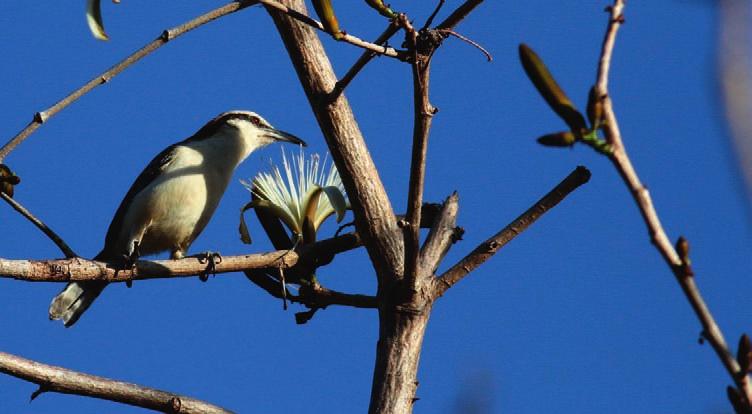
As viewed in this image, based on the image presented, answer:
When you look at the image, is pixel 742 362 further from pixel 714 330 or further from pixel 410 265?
pixel 410 265

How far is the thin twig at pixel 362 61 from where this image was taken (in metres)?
2.56

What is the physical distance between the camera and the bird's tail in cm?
533

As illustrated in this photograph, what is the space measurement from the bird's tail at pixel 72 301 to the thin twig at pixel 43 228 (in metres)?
1.97

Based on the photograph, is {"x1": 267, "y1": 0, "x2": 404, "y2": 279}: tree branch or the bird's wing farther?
the bird's wing

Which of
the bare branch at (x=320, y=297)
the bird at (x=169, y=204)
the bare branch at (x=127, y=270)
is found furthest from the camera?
the bird at (x=169, y=204)

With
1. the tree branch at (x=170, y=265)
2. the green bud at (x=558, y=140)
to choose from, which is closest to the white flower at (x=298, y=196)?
the tree branch at (x=170, y=265)

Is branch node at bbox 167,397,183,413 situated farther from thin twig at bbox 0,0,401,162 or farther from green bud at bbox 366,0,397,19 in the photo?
green bud at bbox 366,0,397,19

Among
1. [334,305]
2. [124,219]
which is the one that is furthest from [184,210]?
[334,305]

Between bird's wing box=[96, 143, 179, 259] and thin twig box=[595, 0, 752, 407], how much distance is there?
473 centimetres

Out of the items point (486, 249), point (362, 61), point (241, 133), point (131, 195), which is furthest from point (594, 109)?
point (241, 133)

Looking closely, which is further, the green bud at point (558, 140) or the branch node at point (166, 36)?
the branch node at point (166, 36)

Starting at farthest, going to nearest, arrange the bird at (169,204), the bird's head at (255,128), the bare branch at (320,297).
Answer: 1. the bird's head at (255,128)
2. the bird at (169,204)
3. the bare branch at (320,297)

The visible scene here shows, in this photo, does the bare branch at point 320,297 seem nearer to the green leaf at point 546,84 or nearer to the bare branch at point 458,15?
the bare branch at point 458,15

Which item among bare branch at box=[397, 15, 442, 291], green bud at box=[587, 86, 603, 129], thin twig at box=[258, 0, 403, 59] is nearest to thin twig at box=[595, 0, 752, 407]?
green bud at box=[587, 86, 603, 129]
